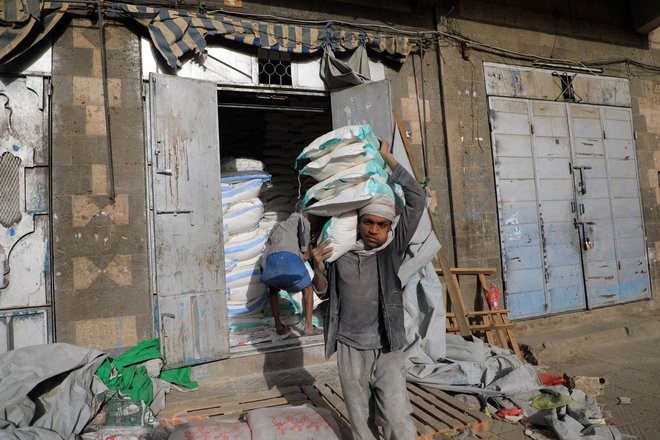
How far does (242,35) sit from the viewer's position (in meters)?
4.42

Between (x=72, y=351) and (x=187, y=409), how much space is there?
103 centimetres

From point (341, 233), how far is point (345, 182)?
284 mm

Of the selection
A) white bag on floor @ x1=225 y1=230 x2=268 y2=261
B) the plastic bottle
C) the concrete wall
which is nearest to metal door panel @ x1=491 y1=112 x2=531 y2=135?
the concrete wall

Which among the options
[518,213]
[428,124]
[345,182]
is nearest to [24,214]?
[345,182]

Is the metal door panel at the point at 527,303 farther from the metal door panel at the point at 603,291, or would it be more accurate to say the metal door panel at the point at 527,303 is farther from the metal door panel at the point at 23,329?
the metal door panel at the point at 23,329

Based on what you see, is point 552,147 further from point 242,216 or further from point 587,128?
point 242,216

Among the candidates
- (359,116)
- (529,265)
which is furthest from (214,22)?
(529,265)

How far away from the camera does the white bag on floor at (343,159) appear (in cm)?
241

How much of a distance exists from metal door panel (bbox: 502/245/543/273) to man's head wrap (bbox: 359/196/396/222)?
366 centimetres

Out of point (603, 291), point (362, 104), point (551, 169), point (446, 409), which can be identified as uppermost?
point (362, 104)

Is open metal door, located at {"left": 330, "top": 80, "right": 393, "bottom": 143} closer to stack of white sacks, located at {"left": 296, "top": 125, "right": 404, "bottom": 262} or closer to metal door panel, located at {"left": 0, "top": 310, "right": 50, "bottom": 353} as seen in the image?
stack of white sacks, located at {"left": 296, "top": 125, "right": 404, "bottom": 262}

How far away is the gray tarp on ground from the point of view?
2.77m

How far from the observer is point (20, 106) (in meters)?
3.81

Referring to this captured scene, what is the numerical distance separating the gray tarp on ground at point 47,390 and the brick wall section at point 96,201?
17.3 inches
